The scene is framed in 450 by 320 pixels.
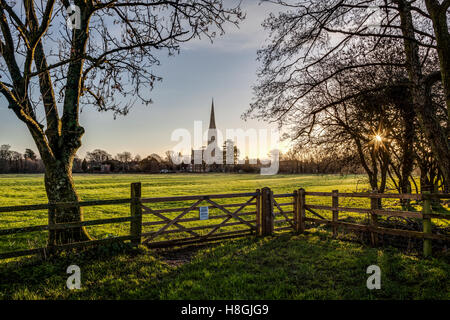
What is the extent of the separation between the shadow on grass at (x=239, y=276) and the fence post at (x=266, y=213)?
1927 millimetres

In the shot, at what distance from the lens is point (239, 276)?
5086mm

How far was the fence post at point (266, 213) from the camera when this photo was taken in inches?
348

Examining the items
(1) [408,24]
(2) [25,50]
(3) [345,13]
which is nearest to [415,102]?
(1) [408,24]

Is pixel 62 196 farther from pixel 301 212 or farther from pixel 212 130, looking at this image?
pixel 212 130

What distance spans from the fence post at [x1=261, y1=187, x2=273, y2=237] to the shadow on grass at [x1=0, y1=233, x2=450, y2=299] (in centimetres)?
193

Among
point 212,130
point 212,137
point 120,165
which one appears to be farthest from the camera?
point 212,130

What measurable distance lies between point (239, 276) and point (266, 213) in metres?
4.05

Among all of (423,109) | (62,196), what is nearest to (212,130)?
(62,196)

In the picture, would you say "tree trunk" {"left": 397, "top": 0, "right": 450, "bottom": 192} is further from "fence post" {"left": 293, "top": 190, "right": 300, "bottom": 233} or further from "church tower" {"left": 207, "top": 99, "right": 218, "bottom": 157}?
"church tower" {"left": 207, "top": 99, "right": 218, "bottom": 157}

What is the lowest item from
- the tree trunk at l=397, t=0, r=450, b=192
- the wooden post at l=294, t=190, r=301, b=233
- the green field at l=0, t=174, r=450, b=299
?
the green field at l=0, t=174, r=450, b=299

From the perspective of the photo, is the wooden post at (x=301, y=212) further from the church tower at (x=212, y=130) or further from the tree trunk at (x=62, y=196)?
the church tower at (x=212, y=130)

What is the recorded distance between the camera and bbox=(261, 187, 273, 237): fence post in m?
8.84

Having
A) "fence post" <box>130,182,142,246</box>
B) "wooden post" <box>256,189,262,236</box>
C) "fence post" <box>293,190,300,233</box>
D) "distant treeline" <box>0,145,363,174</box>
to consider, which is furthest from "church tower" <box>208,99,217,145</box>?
"fence post" <box>130,182,142,246</box>

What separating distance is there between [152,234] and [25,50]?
5.33 metres
